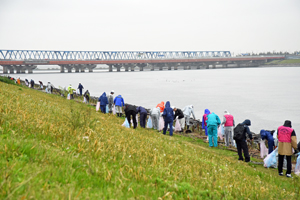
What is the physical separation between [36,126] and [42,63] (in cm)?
14559

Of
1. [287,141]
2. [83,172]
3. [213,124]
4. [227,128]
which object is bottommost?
[227,128]

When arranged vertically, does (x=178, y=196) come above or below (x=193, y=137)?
above

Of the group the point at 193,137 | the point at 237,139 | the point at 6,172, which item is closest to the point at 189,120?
the point at 193,137

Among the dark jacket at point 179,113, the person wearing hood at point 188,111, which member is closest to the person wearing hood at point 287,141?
the dark jacket at point 179,113

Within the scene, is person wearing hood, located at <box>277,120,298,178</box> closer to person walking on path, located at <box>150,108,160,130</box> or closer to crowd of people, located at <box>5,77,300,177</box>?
crowd of people, located at <box>5,77,300,177</box>

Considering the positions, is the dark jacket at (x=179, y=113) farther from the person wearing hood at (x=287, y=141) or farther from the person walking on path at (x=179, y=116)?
the person wearing hood at (x=287, y=141)

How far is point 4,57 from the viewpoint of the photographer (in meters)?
156

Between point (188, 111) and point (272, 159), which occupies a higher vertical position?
point (188, 111)

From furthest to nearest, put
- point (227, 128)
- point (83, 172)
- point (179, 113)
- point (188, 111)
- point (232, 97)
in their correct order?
point (232, 97)
point (188, 111)
point (179, 113)
point (227, 128)
point (83, 172)

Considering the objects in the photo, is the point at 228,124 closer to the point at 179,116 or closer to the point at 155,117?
the point at 179,116

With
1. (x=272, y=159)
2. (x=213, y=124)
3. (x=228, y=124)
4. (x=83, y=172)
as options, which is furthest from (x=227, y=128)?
(x=83, y=172)

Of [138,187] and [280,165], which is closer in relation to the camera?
[138,187]

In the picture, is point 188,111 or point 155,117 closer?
point 155,117

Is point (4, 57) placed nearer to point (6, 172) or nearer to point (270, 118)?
point (270, 118)
